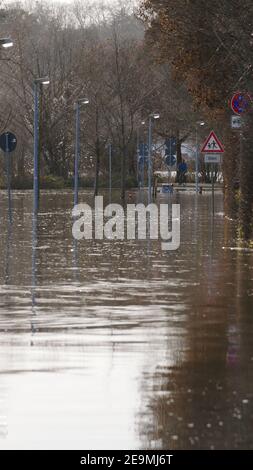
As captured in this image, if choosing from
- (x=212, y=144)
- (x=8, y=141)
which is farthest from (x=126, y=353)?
(x=8, y=141)

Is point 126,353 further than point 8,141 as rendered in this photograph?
No

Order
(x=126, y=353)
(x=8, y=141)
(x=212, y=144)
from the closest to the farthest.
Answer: (x=126, y=353), (x=212, y=144), (x=8, y=141)

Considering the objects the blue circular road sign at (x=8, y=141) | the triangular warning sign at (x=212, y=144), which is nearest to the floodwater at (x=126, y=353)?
the triangular warning sign at (x=212, y=144)

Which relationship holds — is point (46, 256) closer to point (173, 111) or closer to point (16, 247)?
point (16, 247)

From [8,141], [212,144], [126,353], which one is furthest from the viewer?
[8,141]

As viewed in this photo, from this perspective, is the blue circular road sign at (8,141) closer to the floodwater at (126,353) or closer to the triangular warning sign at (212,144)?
the triangular warning sign at (212,144)

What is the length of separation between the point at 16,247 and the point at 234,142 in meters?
14.7

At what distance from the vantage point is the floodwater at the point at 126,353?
9.33m

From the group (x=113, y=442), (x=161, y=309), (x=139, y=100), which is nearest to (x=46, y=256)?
(x=161, y=309)

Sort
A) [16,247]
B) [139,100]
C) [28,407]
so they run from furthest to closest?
[139,100], [16,247], [28,407]

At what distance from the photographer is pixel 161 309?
1736 cm

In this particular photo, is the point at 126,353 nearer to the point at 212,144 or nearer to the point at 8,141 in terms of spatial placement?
the point at 212,144

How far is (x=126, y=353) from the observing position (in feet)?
43.4

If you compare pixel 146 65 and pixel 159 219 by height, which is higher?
pixel 146 65
